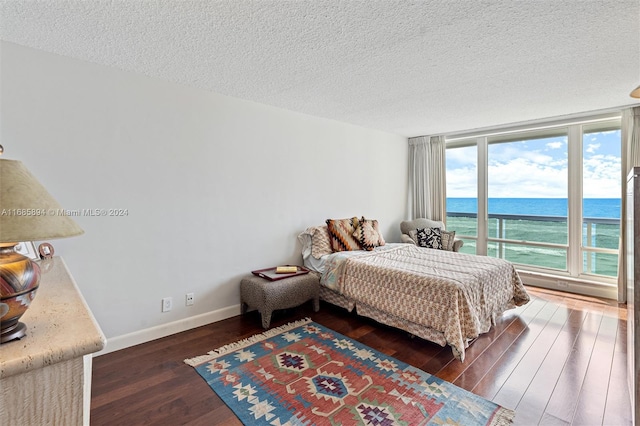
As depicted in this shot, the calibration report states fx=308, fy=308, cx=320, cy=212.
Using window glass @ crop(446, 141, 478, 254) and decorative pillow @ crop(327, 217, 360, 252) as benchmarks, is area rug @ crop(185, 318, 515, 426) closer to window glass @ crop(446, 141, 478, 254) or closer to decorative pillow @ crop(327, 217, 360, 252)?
decorative pillow @ crop(327, 217, 360, 252)

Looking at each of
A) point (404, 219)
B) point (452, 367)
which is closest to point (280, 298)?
point (452, 367)

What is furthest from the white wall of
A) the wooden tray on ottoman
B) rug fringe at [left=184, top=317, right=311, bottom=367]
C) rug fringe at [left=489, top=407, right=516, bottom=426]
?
rug fringe at [left=489, top=407, right=516, bottom=426]

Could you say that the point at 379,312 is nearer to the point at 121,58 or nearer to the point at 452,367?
the point at 452,367

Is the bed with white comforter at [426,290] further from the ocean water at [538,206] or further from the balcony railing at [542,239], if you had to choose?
the ocean water at [538,206]

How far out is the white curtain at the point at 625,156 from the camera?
3434mm

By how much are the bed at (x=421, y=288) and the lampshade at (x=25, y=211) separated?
2382 mm

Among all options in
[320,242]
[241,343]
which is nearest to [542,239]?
[320,242]

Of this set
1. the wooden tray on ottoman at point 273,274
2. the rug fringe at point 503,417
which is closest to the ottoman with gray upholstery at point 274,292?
the wooden tray on ottoman at point 273,274

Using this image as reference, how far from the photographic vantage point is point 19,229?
705 mm

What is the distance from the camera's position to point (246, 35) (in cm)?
195

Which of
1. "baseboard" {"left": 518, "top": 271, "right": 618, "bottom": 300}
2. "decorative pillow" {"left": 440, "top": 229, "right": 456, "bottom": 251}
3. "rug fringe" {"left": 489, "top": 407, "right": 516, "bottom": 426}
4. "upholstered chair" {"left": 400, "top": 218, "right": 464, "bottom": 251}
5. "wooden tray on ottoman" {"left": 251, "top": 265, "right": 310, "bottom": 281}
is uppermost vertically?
"upholstered chair" {"left": 400, "top": 218, "right": 464, "bottom": 251}

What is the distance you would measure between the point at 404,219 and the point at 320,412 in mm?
3977

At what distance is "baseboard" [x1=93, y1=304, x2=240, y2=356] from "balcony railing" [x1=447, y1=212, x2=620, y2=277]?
12.6ft

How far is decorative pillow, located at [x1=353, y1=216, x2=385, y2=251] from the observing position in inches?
152
